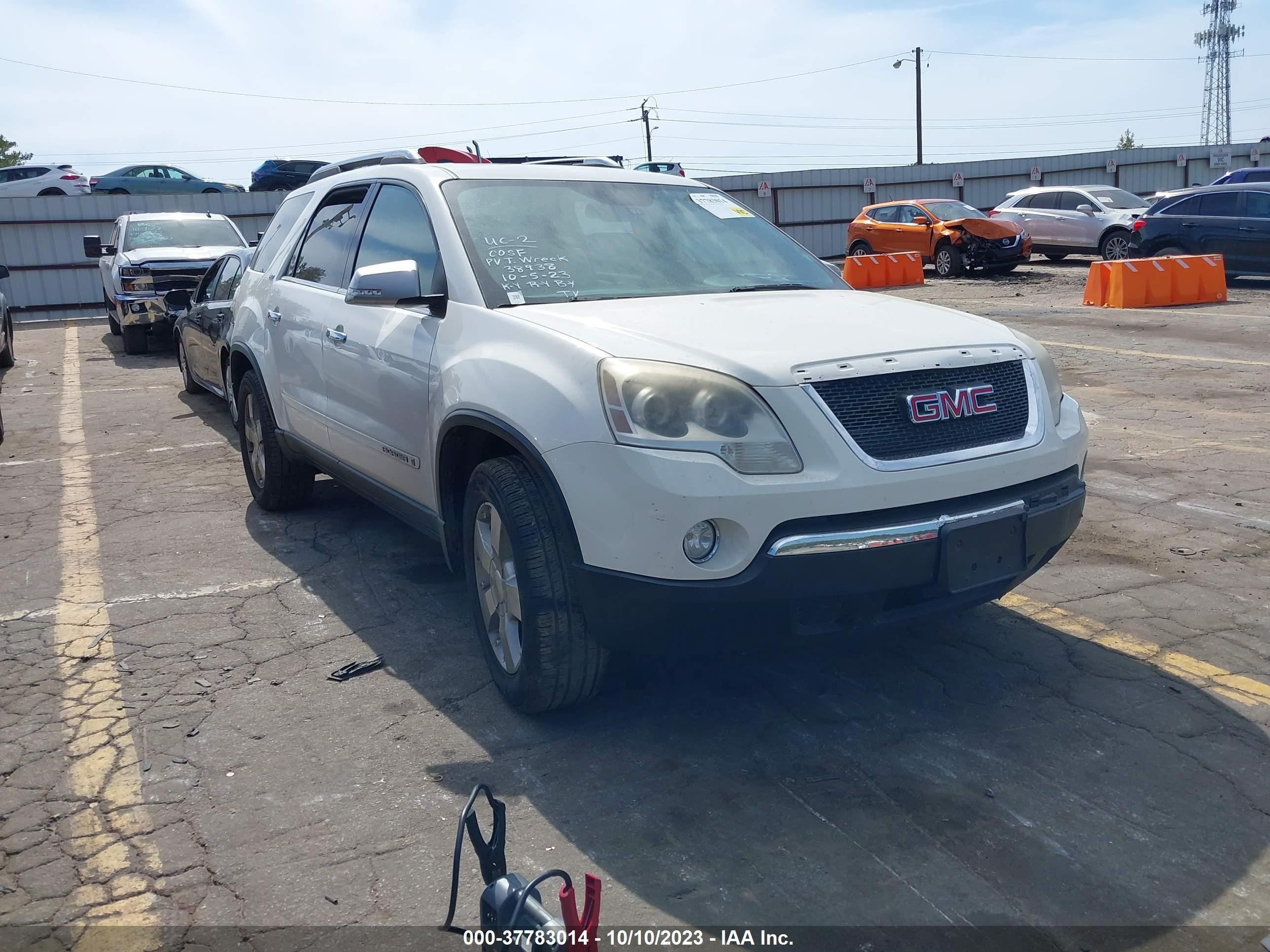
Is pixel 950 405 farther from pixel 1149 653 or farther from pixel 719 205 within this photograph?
pixel 719 205

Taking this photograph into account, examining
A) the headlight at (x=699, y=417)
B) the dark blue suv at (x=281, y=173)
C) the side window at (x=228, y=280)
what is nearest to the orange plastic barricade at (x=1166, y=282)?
the side window at (x=228, y=280)

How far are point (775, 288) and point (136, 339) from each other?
41.2ft

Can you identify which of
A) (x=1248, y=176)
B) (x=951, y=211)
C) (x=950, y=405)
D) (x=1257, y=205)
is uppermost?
(x=1248, y=176)

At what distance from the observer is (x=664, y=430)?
9.90 ft

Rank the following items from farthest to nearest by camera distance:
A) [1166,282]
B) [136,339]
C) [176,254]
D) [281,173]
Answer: [281,173], [1166,282], [136,339], [176,254]

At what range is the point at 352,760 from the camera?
134 inches

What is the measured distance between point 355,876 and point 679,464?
52.2 inches

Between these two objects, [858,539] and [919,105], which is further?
[919,105]

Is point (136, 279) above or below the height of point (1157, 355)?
above

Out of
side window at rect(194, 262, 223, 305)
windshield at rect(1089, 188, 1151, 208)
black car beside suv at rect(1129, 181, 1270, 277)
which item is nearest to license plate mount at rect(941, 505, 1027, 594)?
side window at rect(194, 262, 223, 305)

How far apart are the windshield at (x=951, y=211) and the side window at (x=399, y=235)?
18.6 m

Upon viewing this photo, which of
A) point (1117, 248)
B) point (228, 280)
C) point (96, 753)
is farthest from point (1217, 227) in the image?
point (96, 753)

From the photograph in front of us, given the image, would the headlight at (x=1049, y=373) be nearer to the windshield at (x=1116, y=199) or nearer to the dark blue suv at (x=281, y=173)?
the windshield at (x=1116, y=199)

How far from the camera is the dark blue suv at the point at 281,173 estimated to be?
30594 millimetres
